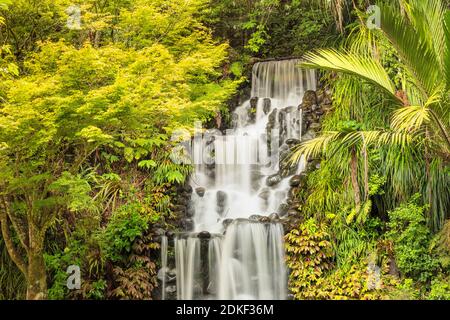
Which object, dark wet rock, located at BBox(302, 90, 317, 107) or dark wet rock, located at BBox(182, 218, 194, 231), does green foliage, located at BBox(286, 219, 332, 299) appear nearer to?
dark wet rock, located at BBox(182, 218, 194, 231)

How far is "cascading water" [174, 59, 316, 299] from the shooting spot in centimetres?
832

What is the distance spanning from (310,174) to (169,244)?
304cm

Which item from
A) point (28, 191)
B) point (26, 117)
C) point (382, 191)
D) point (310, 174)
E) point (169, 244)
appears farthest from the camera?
point (310, 174)

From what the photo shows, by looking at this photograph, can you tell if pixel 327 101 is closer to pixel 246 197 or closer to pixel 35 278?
pixel 246 197

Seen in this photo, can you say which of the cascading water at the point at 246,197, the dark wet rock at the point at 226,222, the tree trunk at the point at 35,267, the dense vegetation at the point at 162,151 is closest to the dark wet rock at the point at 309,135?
the cascading water at the point at 246,197

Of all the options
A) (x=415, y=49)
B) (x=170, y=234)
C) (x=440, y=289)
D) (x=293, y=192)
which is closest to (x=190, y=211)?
(x=170, y=234)

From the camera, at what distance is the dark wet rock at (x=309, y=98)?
1101 cm

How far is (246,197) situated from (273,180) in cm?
69

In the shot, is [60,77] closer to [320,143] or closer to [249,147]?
[320,143]

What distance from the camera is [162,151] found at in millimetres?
9953

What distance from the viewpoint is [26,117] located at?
5402mm

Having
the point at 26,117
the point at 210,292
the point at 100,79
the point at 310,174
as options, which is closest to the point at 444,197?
the point at 310,174

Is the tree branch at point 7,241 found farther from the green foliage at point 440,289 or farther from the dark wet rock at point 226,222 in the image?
the green foliage at point 440,289
